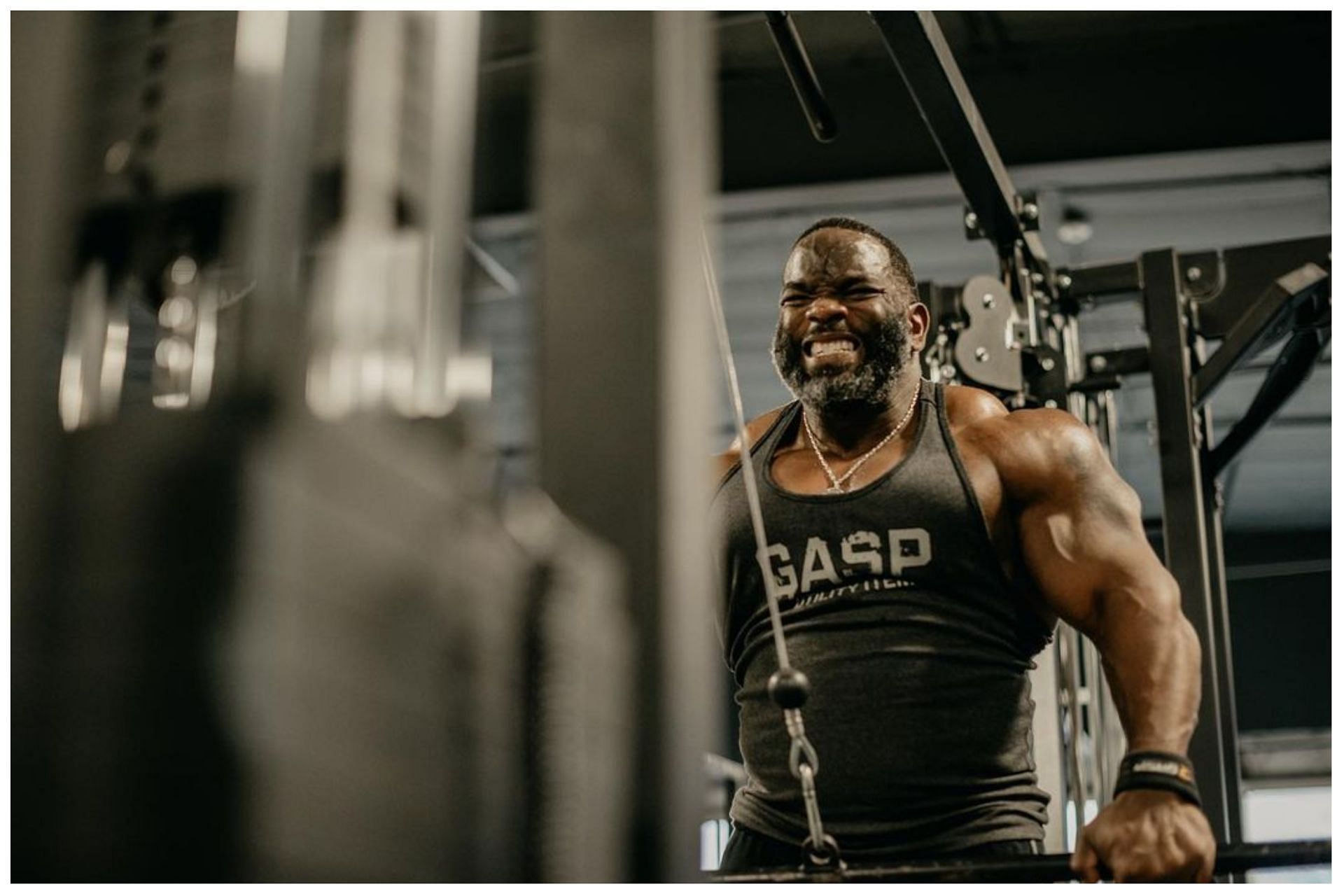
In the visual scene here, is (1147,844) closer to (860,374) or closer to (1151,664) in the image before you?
(1151,664)

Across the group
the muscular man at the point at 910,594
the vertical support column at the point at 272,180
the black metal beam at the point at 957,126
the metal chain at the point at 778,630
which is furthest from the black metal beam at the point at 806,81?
the vertical support column at the point at 272,180

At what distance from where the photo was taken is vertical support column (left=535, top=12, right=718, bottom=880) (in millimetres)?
590

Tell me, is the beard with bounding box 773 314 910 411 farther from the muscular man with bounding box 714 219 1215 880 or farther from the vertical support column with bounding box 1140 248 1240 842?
the vertical support column with bounding box 1140 248 1240 842

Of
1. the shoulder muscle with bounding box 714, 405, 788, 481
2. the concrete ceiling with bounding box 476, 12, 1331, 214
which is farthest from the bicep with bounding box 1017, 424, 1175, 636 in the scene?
the concrete ceiling with bounding box 476, 12, 1331, 214

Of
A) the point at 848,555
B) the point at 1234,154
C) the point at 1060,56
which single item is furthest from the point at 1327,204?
the point at 848,555

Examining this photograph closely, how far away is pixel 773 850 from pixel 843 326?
864 millimetres

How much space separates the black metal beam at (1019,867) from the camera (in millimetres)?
1651

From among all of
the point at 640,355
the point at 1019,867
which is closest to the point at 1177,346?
the point at 1019,867

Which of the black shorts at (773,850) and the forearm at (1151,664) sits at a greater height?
the forearm at (1151,664)

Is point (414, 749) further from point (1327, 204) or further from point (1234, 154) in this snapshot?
point (1327, 204)

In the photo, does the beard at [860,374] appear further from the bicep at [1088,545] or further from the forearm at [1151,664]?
the forearm at [1151,664]

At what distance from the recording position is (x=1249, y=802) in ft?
34.2

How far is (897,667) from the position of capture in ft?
Result: 7.59

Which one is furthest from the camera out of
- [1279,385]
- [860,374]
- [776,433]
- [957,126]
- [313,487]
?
[1279,385]
